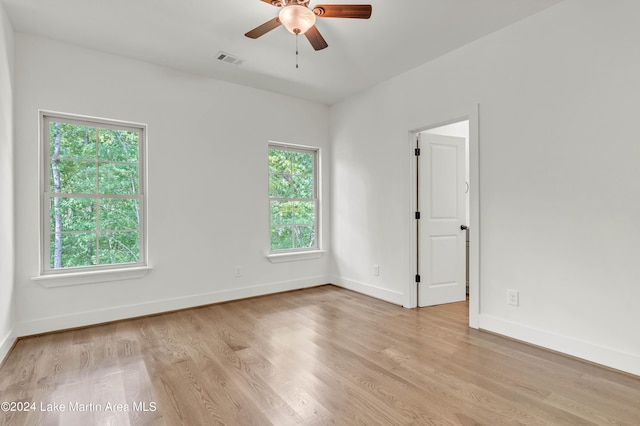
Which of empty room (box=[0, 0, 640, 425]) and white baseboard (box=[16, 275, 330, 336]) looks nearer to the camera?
empty room (box=[0, 0, 640, 425])

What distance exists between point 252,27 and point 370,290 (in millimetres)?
3298

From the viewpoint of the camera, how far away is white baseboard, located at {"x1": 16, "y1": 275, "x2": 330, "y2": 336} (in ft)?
9.93

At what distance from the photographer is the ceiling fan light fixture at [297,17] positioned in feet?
7.25

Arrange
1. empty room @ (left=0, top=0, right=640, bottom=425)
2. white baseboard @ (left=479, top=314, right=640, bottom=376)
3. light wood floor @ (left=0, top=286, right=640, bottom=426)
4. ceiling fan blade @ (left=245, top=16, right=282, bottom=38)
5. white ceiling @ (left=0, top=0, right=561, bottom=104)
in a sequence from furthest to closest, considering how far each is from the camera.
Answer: white ceiling @ (left=0, top=0, right=561, bottom=104)
ceiling fan blade @ (left=245, top=16, right=282, bottom=38)
white baseboard @ (left=479, top=314, right=640, bottom=376)
empty room @ (left=0, top=0, right=640, bottom=425)
light wood floor @ (left=0, top=286, right=640, bottom=426)

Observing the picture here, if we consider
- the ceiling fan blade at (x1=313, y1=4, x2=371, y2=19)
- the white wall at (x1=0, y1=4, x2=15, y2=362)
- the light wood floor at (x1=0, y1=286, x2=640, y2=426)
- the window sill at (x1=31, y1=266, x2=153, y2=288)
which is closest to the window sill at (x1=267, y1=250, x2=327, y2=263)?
the light wood floor at (x1=0, y1=286, x2=640, y2=426)

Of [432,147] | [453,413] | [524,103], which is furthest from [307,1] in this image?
[453,413]

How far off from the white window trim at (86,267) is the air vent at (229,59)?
1.12m

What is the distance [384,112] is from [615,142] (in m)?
2.35

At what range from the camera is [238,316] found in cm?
353

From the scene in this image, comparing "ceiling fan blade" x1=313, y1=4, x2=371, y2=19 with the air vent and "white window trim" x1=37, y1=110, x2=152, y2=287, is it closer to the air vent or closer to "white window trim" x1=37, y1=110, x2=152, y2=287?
the air vent

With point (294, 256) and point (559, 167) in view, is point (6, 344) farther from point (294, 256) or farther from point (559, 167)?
point (559, 167)

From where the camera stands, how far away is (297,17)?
2.24m

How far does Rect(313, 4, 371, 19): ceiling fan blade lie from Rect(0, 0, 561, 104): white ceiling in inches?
13.7

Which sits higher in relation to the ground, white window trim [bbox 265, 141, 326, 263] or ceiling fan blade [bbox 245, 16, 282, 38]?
ceiling fan blade [bbox 245, 16, 282, 38]
